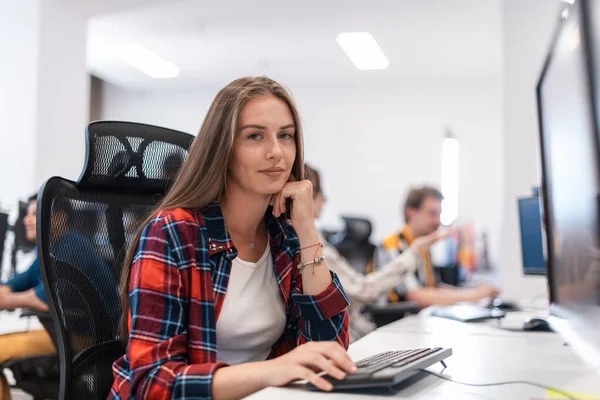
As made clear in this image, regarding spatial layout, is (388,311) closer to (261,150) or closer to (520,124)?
(261,150)

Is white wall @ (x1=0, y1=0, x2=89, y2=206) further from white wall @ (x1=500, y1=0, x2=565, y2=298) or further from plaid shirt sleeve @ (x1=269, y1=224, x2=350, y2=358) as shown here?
plaid shirt sleeve @ (x1=269, y1=224, x2=350, y2=358)

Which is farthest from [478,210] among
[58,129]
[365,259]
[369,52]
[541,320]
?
[541,320]

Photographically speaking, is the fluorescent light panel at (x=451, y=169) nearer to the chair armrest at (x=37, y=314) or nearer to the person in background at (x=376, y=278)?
the person in background at (x=376, y=278)

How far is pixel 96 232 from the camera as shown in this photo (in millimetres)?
1458

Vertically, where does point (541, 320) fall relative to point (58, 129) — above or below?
below

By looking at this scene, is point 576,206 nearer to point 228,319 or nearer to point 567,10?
point 567,10

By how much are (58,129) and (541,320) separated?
3720 millimetres

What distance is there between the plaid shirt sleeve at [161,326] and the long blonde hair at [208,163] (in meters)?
0.10

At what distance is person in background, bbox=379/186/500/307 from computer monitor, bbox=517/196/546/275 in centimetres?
40

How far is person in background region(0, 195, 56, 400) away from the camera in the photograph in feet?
8.30

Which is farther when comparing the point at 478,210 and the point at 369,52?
the point at 478,210

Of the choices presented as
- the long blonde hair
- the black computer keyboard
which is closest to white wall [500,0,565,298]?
the long blonde hair

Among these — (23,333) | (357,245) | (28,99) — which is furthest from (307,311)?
(28,99)

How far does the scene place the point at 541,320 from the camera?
1.87m
